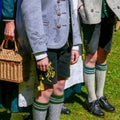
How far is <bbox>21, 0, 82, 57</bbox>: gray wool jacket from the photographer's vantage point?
116 inches

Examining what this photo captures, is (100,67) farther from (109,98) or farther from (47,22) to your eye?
(47,22)

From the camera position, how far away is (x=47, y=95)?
333cm

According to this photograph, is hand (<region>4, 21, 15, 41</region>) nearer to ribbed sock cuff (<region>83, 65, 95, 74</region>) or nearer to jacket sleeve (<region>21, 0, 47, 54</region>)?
jacket sleeve (<region>21, 0, 47, 54</region>)

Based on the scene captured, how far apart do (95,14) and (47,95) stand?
84 cm

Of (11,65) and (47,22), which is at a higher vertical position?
(47,22)

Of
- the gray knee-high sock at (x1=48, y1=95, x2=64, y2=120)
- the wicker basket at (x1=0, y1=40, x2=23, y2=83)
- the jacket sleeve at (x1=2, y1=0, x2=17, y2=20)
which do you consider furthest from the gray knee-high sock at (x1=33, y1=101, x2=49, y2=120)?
the jacket sleeve at (x1=2, y1=0, x2=17, y2=20)

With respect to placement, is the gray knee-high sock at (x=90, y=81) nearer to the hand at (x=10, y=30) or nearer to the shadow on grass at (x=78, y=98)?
the shadow on grass at (x=78, y=98)

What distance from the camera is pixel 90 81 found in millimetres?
4180

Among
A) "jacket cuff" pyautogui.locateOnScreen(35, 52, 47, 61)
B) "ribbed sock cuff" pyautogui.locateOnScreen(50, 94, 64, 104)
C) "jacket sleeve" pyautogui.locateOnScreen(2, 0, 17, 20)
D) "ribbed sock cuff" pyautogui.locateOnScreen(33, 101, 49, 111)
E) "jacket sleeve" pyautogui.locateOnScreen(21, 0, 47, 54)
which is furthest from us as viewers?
"ribbed sock cuff" pyautogui.locateOnScreen(50, 94, 64, 104)

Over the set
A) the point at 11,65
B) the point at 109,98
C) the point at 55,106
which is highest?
the point at 11,65

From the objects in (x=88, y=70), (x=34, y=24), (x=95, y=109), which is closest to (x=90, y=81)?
(x=88, y=70)

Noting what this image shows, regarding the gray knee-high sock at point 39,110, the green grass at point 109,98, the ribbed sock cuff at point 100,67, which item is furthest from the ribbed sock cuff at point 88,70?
the gray knee-high sock at point 39,110

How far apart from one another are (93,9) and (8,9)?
0.81m

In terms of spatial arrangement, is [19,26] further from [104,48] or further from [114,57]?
[114,57]
